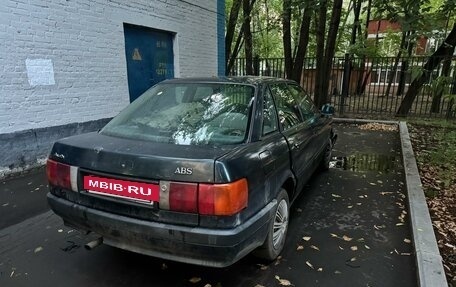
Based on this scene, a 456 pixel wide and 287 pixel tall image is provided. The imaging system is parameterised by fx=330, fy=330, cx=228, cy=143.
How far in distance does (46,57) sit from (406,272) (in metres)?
5.54

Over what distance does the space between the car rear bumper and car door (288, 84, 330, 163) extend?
1800mm

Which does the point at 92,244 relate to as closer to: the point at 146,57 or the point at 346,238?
the point at 346,238

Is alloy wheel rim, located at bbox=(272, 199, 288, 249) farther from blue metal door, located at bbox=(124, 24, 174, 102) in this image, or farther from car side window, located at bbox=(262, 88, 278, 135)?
blue metal door, located at bbox=(124, 24, 174, 102)

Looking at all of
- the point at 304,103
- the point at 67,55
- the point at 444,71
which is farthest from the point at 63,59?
the point at 444,71

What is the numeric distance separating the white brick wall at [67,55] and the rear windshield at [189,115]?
2783 millimetres

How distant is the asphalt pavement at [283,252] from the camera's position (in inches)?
103

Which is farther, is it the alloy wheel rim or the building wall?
the building wall

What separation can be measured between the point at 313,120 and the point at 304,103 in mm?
248

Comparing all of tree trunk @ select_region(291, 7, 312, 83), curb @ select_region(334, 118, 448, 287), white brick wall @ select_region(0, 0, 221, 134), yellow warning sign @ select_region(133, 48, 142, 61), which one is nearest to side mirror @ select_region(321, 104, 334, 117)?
curb @ select_region(334, 118, 448, 287)

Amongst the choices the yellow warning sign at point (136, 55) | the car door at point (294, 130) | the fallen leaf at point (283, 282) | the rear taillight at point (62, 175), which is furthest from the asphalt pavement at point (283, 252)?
the yellow warning sign at point (136, 55)

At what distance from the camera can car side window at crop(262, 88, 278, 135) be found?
2.83 metres

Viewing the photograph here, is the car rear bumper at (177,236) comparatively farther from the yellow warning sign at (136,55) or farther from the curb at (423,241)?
the yellow warning sign at (136,55)

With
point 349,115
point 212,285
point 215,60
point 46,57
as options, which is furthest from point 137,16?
point 349,115

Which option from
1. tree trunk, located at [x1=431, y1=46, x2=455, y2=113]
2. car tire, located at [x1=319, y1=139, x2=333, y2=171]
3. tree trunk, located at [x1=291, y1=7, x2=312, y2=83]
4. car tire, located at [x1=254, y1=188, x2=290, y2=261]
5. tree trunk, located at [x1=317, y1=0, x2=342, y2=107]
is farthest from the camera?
tree trunk, located at [x1=291, y1=7, x2=312, y2=83]
